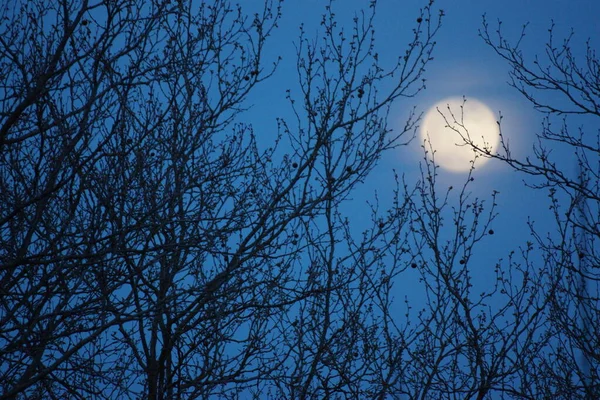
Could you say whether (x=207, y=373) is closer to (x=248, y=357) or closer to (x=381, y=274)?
(x=248, y=357)

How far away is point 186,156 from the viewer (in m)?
5.36

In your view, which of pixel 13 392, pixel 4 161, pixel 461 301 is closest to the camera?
pixel 13 392

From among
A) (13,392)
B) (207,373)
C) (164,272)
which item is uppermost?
(164,272)

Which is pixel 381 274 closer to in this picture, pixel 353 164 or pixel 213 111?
pixel 353 164

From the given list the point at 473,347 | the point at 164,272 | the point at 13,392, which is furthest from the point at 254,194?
the point at 13,392

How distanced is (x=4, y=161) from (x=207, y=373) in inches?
96.5

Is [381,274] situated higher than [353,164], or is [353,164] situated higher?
[353,164]

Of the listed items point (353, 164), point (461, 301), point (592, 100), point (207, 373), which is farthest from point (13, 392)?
point (592, 100)

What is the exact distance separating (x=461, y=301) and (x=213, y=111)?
9.90 feet

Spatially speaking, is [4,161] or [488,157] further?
[488,157]

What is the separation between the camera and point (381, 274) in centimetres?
600

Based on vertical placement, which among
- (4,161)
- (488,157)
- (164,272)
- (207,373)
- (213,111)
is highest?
(213,111)

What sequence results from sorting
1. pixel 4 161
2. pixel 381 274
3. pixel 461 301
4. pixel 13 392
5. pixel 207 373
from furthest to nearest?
1. pixel 381 274
2. pixel 461 301
3. pixel 207 373
4. pixel 4 161
5. pixel 13 392

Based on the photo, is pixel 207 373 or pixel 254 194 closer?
pixel 207 373
